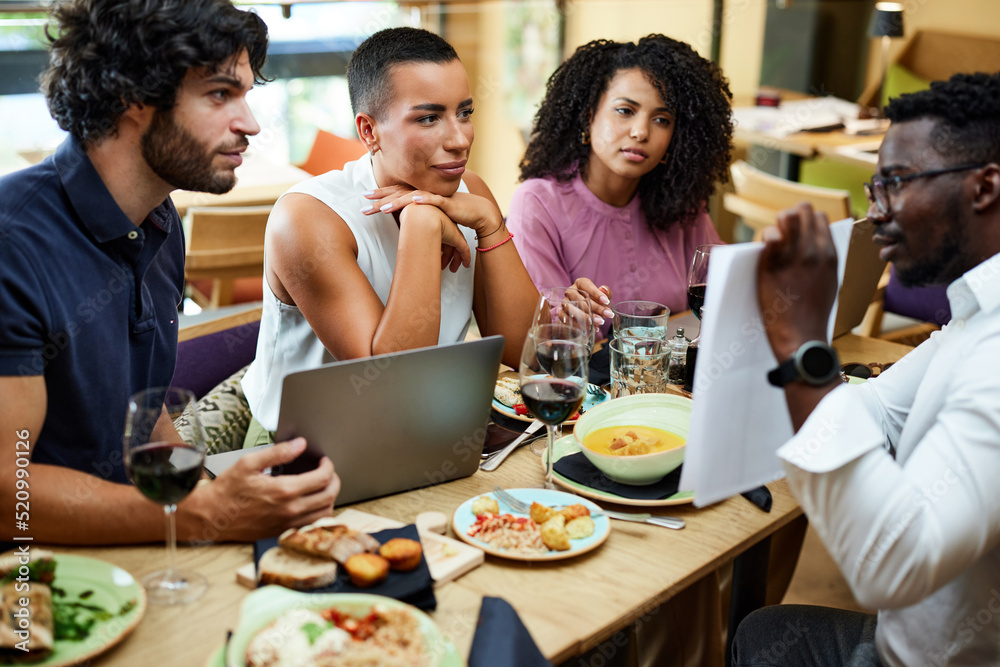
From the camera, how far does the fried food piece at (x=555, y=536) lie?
1113 millimetres

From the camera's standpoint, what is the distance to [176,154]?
1295 millimetres

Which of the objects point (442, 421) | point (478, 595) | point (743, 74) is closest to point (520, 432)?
point (442, 421)

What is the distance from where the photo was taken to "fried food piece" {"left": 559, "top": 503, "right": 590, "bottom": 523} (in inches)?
46.4

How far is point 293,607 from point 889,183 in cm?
88

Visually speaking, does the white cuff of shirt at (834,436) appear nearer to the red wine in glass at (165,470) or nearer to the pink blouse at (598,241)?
the red wine in glass at (165,470)

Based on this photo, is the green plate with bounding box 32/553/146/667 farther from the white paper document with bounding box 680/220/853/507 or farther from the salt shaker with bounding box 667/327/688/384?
the salt shaker with bounding box 667/327/688/384

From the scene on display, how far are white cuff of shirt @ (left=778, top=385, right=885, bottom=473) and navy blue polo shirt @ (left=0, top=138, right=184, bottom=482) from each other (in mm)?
958

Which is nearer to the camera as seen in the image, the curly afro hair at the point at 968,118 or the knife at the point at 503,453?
the curly afro hair at the point at 968,118

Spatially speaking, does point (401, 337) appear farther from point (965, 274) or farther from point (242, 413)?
point (965, 274)

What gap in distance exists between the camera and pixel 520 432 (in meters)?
1.47

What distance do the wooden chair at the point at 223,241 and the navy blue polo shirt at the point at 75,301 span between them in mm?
1435

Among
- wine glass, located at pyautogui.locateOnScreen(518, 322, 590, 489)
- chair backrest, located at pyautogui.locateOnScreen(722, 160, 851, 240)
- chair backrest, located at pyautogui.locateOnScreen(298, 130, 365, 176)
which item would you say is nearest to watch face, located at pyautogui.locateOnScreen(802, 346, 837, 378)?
wine glass, located at pyautogui.locateOnScreen(518, 322, 590, 489)

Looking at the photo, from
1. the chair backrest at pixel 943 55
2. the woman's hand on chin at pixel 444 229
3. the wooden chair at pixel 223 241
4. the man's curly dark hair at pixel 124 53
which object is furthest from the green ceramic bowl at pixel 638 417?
the chair backrest at pixel 943 55

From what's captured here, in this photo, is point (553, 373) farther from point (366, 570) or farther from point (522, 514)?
point (366, 570)
